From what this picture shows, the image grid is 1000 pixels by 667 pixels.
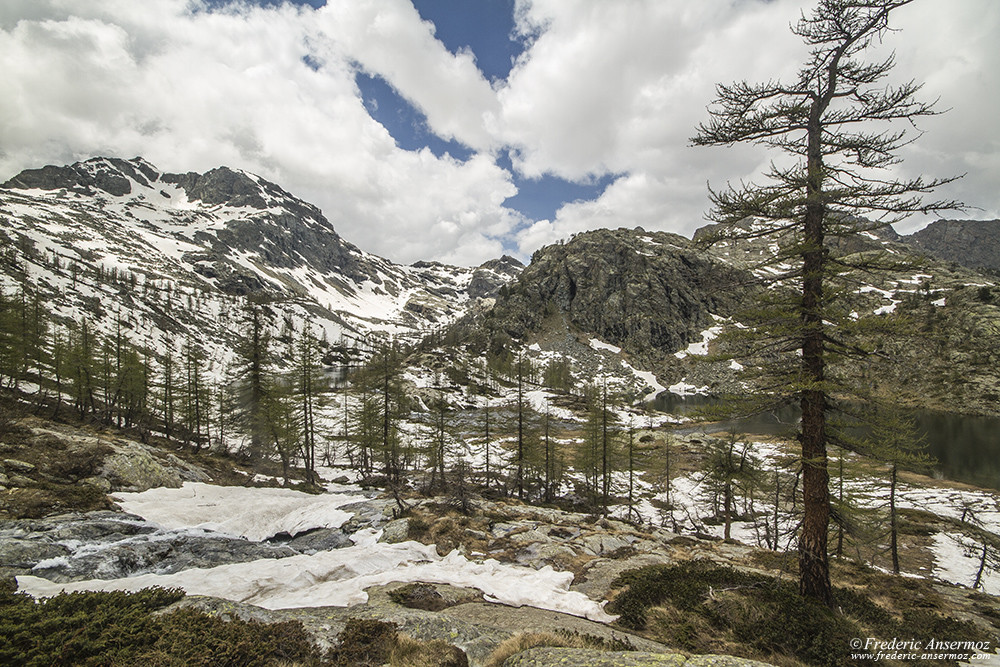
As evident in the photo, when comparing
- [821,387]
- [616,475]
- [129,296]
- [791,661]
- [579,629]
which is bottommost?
[616,475]

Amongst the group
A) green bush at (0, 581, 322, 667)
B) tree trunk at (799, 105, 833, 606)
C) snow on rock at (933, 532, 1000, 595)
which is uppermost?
tree trunk at (799, 105, 833, 606)

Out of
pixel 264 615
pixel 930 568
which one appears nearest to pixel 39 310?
pixel 264 615

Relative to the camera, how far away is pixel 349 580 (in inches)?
523

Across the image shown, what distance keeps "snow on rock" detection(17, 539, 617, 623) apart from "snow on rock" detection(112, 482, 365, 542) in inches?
213

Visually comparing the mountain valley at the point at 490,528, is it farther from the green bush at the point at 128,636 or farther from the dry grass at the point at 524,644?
the green bush at the point at 128,636

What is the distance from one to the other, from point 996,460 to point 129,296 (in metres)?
231

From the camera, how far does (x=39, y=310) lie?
45.1 meters

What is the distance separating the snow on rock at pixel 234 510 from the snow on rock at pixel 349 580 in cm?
542

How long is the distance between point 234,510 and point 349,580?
11.9 metres

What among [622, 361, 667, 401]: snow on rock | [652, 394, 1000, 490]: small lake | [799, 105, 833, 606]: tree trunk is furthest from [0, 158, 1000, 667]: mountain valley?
[622, 361, 667, 401]: snow on rock

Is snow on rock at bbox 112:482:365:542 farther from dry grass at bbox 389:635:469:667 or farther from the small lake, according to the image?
the small lake

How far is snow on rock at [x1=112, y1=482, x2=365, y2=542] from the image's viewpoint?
18.4m

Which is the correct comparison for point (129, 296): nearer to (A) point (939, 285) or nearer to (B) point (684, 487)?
(B) point (684, 487)

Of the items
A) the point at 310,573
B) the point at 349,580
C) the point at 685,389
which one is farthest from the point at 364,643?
the point at 685,389
